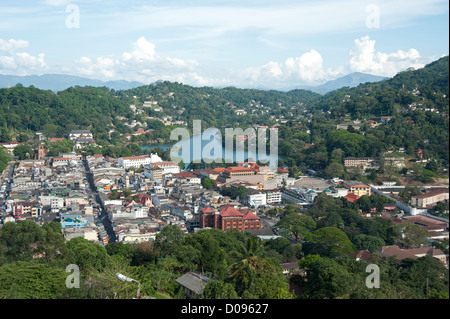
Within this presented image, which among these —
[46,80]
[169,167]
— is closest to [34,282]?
[169,167]

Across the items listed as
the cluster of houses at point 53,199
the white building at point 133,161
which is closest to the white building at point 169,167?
the white building at point 133,161

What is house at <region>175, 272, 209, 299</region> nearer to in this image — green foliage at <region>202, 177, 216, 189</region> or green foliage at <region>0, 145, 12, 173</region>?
green foliage at <region>202, 177, 216, 189</region>

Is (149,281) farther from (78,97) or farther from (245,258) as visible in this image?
(78,97)

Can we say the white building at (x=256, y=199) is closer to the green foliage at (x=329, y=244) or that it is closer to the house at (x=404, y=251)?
the green foliage at (x=329, y=244)

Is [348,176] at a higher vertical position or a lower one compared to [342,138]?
lower

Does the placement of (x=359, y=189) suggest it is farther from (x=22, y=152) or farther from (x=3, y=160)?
(x=22, y=152)

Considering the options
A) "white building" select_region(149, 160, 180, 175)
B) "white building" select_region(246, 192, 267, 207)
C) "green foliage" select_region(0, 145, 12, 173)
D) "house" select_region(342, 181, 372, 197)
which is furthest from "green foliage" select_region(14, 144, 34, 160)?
"house" select_region(342, 181, 372, 197)
